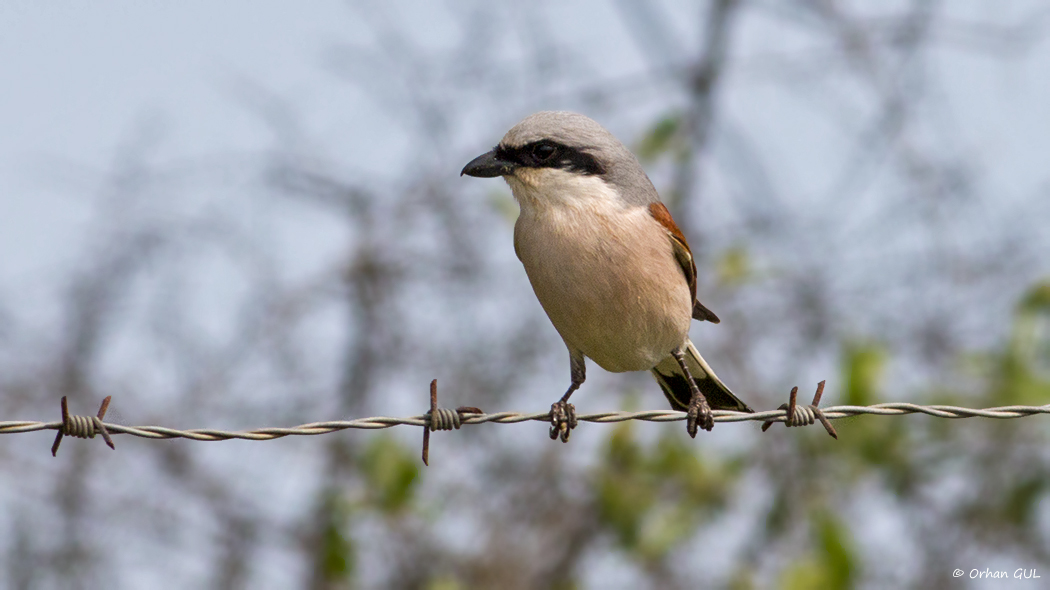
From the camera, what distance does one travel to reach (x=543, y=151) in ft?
13.5

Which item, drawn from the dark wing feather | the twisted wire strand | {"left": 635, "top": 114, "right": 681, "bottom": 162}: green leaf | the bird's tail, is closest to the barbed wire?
the twisted wire strand

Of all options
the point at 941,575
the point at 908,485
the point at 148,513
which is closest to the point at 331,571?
the point at 148,513

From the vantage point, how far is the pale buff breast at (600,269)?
12.7 ft

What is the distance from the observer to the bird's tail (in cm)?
451

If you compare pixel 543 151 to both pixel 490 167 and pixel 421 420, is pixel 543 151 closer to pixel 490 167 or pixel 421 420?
pixel 490 167

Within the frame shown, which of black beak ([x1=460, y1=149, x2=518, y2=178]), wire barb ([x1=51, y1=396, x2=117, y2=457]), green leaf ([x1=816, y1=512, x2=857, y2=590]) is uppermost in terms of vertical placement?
black beak ([x1=460, y1=149, x2=518, y2=178])

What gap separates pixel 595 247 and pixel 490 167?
0.56 metres

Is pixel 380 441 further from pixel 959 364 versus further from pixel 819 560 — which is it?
pixel 959 364

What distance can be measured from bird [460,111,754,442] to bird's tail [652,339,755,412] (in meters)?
0.20

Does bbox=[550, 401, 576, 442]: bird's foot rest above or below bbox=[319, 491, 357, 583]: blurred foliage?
above

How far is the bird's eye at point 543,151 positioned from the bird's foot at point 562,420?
97 centimetres

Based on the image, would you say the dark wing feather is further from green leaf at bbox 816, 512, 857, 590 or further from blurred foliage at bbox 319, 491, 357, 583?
blurred foliage at bbox 319, 491, 357, 583

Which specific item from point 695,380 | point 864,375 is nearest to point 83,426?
point 695,380

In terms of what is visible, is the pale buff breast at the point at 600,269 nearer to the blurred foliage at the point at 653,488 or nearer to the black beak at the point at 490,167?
the black beak at the point at 490,167
